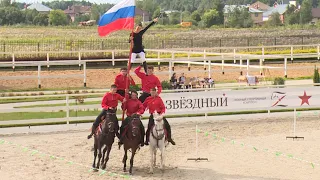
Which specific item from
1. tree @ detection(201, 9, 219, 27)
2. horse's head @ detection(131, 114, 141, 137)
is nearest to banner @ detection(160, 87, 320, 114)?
horse's head @ detection(131, 114, 141, 137)

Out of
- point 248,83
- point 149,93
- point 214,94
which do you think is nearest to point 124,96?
point 149,93

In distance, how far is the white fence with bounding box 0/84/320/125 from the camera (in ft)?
78.1

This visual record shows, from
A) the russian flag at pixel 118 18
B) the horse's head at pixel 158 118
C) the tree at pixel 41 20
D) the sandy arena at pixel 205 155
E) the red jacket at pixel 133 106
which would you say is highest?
the tree at pixel 41 20

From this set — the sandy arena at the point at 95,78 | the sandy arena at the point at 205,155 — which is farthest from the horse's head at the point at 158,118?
the sandy arena at the point at 95,78

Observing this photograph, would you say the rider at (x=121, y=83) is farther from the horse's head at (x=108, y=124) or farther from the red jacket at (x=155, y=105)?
the horse's head at (x=108, y=124)

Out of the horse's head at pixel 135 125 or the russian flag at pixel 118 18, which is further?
the russian flag at pixel 118 18

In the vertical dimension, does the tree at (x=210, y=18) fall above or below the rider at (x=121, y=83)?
above

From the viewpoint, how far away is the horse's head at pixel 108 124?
16.8 meters

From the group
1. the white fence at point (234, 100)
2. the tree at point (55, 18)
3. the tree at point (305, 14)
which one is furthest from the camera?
the tree at point (305, 14)

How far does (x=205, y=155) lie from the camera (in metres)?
19.3

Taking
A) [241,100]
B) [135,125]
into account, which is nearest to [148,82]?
[135,125]

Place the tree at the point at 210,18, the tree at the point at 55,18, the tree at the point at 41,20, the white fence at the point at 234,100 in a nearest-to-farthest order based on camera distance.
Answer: the white fence at the point at 234,100, the tree at the point at 55,18, the tree at the point at 41,20, the tree at the point at 210,18

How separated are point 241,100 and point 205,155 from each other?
5.67 metres

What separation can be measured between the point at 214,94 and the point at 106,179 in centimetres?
835
